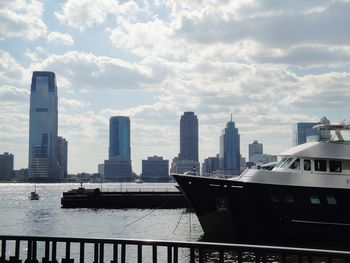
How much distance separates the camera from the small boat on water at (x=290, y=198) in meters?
35.0

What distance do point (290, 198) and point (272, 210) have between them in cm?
133

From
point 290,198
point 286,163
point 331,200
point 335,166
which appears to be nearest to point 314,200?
point 331,200

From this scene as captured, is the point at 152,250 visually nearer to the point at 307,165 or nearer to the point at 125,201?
the point at 307,165

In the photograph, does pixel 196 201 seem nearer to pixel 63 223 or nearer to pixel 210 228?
pixel 210 228

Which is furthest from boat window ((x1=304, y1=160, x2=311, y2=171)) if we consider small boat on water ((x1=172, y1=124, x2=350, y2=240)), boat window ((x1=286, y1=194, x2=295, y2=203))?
boat window ((x1=286, y1=194, x2=295, y2=203))

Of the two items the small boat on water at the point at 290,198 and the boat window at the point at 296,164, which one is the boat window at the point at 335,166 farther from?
the boat window at the point at 296,164

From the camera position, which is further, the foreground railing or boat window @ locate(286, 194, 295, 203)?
boat window @ locate(286, 194, 295, 203)

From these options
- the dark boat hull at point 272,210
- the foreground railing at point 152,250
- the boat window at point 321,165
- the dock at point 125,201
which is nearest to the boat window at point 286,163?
the boat window at point 321,165

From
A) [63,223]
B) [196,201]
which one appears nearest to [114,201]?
[63,223]

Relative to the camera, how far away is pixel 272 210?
35.6 meters

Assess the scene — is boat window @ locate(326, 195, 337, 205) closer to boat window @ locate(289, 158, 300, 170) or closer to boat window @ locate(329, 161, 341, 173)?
boat window @ locate(329, 161, 341, 173)

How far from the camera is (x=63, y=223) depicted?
62312 millimetres

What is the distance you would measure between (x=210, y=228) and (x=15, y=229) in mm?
27532

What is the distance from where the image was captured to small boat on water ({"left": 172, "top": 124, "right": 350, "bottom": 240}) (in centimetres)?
3497
